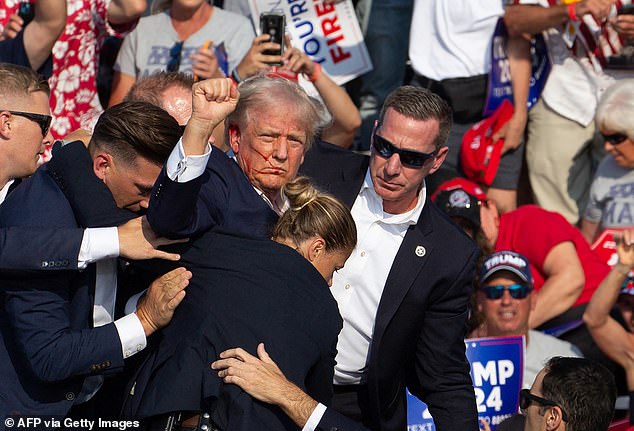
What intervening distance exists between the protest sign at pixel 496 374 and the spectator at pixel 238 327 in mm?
1973

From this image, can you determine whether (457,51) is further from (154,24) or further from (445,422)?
(445,422)

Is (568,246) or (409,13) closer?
(568,246)

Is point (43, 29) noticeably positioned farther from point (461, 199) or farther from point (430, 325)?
point (430, 325)

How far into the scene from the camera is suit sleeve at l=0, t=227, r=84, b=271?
4020 mm

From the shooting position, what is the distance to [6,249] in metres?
4.04

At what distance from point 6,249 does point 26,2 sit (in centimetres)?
299

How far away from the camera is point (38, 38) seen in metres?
6.29

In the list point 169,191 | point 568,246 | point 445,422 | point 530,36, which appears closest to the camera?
point 169,191

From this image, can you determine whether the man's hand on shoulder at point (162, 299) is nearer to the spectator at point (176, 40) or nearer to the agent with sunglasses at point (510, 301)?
the agent with sunglasses at point (510, 301)

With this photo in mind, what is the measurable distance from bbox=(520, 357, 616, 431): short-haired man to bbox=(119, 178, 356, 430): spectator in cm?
124

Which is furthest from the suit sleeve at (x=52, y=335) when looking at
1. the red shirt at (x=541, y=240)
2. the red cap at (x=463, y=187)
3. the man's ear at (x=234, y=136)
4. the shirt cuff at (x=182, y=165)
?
the red shirt at (x=541, y=240)

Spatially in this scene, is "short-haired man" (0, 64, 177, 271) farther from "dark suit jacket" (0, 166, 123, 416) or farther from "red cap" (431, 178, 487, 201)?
"red cap" (431, 178, 487, 201)

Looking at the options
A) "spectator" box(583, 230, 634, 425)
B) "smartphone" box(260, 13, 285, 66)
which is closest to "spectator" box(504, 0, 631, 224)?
"spectator" box(583, 230, 634, 425)

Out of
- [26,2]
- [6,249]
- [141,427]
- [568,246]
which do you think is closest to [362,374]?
[141,427]
